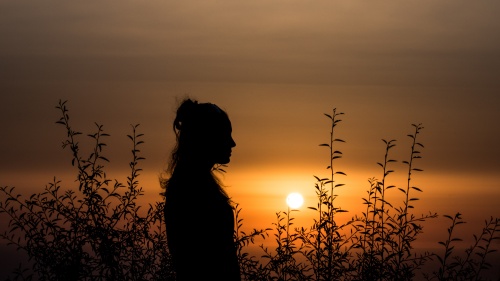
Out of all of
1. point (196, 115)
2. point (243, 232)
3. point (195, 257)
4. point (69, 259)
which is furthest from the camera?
point (243, 232)

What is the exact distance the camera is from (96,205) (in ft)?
24.1

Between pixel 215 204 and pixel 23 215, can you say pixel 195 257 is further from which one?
pixel 23 215

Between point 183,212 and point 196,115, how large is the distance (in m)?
0.72

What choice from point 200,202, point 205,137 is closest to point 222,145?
point 205,137

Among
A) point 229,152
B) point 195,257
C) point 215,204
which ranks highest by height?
point 229,152

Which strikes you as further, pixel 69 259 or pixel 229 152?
pixel 69 259

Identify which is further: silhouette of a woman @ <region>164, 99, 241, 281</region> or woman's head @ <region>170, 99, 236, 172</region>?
woman's head @ <region>170, 99, 236, 172</region>

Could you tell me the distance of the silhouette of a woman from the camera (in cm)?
524

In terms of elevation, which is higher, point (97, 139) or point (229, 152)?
point (97, 139)

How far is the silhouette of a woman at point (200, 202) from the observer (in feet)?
17.2

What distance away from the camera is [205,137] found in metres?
5.54

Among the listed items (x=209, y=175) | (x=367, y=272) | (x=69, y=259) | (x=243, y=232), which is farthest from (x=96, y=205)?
(x=367, y=272)

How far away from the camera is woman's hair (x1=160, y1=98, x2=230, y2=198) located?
553 cm

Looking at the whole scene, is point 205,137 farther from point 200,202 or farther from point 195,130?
point 200,202
